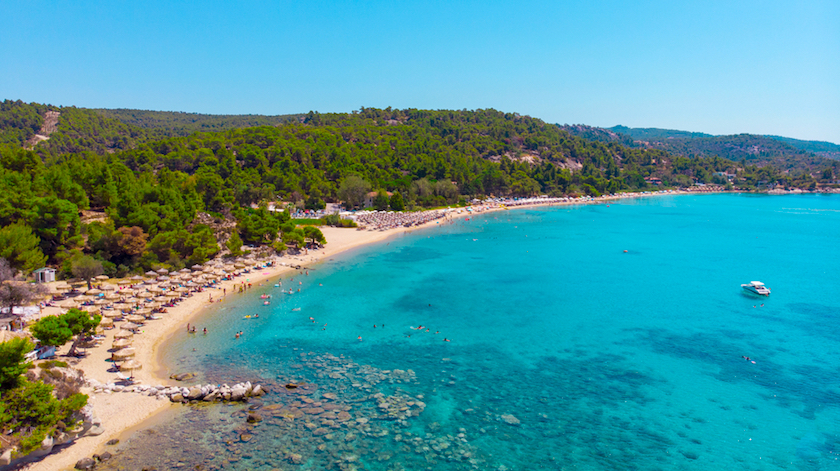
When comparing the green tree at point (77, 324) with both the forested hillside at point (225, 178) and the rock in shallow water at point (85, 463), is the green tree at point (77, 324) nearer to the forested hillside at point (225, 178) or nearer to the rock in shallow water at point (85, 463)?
the rock in shallow water at point (85, 463)

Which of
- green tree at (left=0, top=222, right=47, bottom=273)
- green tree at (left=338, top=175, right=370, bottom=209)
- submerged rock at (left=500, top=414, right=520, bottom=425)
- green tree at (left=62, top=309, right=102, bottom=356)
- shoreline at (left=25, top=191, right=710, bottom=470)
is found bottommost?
submerged rock at (left=500, top=414, right=520, bottom=425)

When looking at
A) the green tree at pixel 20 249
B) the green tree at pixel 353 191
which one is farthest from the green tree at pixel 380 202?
the green tree at pixel 20 249

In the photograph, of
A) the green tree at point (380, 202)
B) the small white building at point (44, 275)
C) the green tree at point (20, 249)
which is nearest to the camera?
the green tree at point (20, 249)

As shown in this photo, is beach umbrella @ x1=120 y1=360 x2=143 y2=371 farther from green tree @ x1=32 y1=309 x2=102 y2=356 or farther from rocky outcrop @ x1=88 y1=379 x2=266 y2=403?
green tree @ x1=32 y1=309 x2=102 y2=356

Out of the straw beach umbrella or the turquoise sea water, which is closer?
the turquoise sea water

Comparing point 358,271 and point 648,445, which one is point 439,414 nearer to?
point 648,445

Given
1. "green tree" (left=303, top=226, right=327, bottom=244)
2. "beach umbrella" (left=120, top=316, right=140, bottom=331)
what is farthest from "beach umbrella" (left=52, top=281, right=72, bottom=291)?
"green tree" (left=303, top=226, right=327, bottom=244)
